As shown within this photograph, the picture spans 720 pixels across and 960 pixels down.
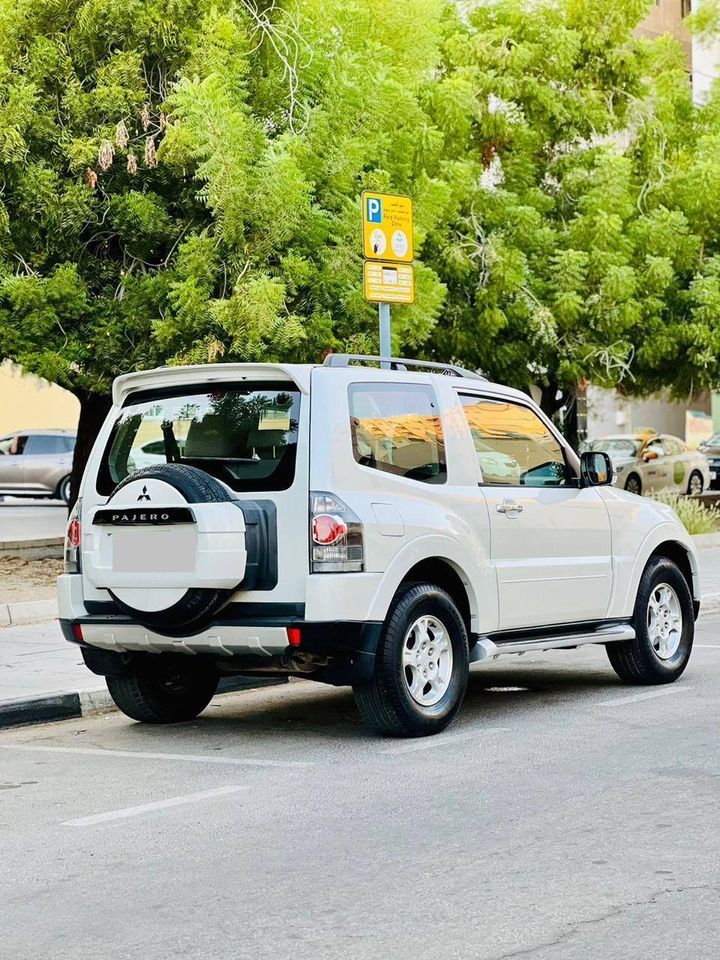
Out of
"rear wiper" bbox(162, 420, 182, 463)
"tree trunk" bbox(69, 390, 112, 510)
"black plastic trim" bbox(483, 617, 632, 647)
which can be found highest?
"tree trunk" bbox(69, 390, 112, 510)

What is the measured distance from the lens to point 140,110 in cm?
1631

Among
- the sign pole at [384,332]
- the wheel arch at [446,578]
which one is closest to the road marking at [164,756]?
the wheel arch at [446,578]

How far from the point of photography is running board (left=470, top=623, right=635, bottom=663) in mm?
8539

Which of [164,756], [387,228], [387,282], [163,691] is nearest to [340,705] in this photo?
[163,691]

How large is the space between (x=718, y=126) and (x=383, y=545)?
19.5 metres

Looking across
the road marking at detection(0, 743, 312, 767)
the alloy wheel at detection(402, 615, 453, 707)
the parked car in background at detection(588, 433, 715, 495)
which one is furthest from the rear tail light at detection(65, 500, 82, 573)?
the parked car in background at detection(588, 433, 715, 495)

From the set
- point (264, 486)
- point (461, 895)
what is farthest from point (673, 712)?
point (461, 895)

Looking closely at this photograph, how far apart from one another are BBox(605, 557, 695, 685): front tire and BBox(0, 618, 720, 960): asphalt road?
17.0 inches

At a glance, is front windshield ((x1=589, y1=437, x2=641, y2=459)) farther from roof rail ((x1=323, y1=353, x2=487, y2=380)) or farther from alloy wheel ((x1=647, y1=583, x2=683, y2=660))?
roof rail ((x1=323, y1=353, x2=487, y2=380))

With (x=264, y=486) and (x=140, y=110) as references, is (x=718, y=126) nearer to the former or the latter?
(x=140, y=110)

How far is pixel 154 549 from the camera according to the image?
7996 millimetres

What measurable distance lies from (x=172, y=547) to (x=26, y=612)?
21.2 feet

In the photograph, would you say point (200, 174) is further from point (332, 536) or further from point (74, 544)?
point (332, 536)

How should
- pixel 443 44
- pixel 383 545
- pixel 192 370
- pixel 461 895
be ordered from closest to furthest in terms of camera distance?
pixel 461 895, pixel 383 545, pixel 192 370, pixel 443 44
